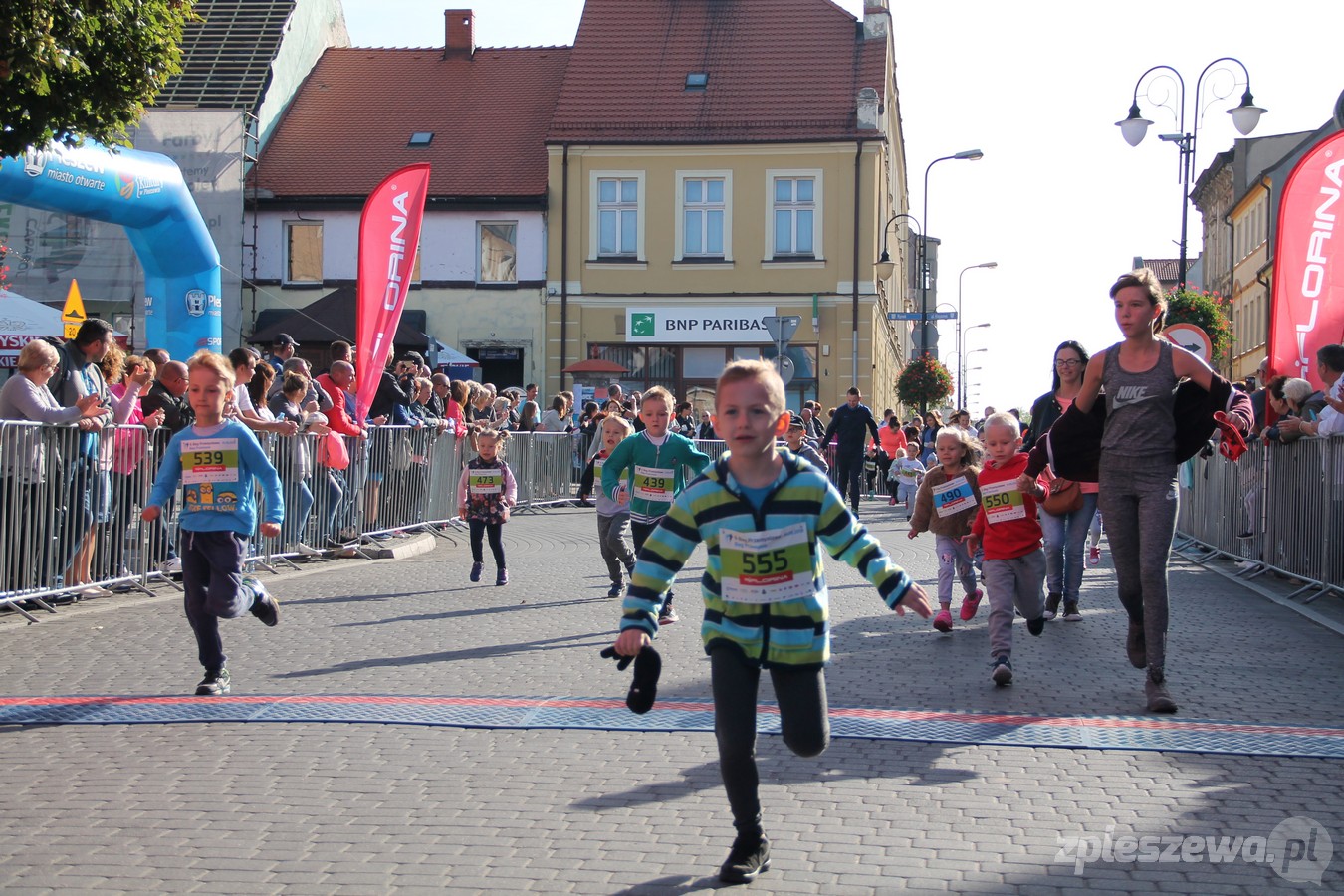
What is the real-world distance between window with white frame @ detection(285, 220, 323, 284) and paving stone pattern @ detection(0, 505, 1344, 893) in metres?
28.6

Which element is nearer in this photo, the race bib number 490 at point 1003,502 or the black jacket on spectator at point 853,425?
the race bib number 490 at point 1003,502

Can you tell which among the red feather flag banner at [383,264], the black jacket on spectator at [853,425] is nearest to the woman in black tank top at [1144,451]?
the red feather flag banner at [383,264]

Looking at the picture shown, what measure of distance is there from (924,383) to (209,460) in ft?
116

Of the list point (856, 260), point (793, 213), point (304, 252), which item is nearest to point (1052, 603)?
point (856, 260)

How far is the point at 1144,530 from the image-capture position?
24.0ft

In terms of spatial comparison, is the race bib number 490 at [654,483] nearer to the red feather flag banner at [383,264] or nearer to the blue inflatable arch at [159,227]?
the red feather flag banner at [383,264]

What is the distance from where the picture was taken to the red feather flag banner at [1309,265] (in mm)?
13828

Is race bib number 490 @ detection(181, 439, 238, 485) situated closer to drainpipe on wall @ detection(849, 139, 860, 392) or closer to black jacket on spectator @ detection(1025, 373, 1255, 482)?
black jacket on spectator @ detection(1025, 373, 1255, 482)

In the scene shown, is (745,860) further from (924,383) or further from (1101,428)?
(924,383)

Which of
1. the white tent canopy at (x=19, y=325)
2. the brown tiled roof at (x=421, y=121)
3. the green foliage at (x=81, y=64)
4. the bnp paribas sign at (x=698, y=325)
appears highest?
the brown tiled roof at (x=421, y=121)

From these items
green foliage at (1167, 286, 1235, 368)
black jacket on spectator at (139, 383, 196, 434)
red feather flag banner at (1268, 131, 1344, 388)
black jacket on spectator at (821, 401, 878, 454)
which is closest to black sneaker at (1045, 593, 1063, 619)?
red feather flag banner at (1268, 131, 1344, 388)

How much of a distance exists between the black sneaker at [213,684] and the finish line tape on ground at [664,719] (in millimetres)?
97

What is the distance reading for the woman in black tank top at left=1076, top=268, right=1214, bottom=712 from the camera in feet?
23.9

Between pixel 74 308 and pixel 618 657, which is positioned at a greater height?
pixel 74 308
